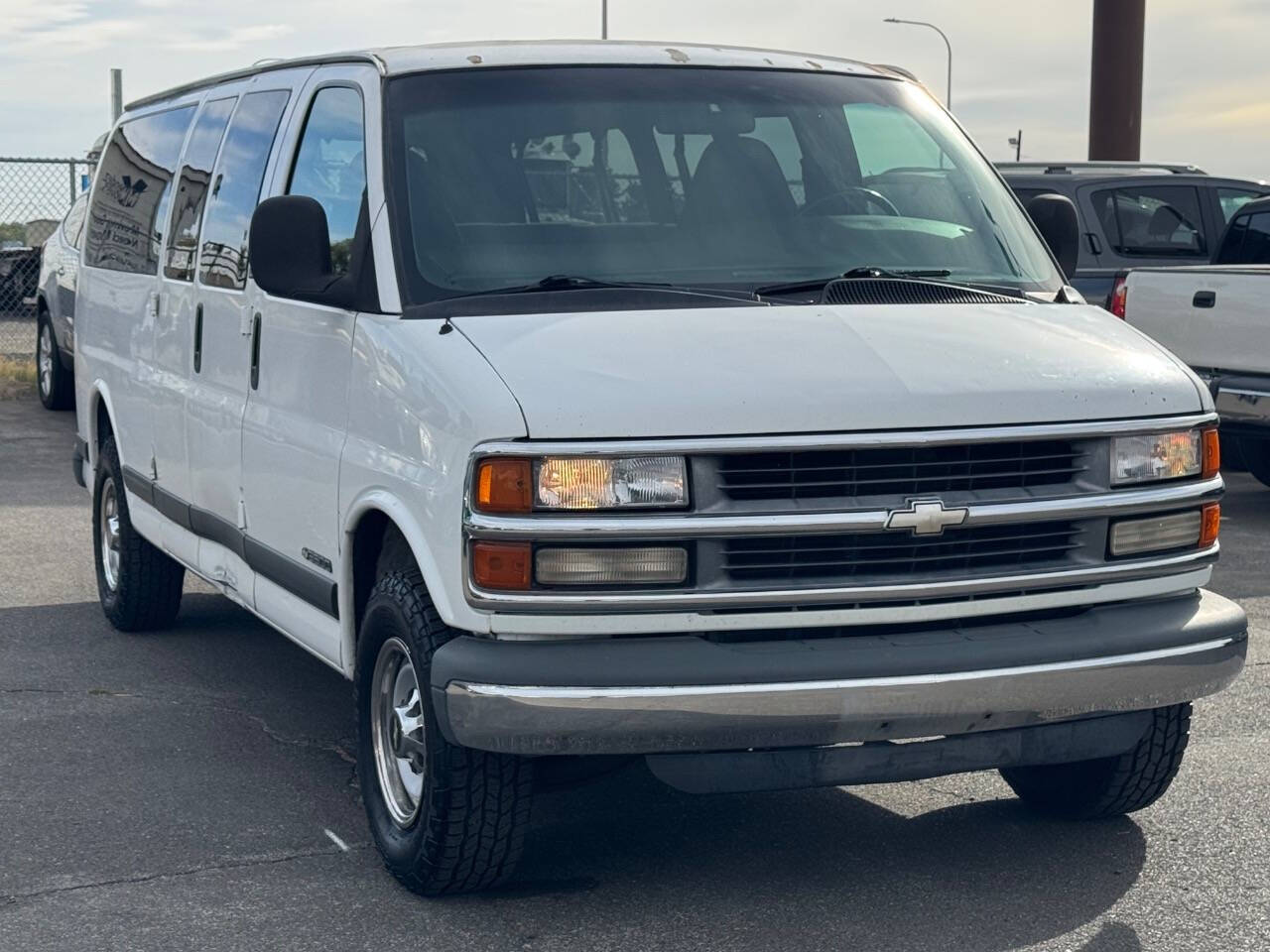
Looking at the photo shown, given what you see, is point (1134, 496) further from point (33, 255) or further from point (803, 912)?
point (33, 255)

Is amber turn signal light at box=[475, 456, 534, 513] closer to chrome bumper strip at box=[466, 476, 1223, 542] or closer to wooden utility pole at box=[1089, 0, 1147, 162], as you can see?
chrome bumper strip at box=[466, 476, 1223, 542]

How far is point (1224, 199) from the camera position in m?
13.9

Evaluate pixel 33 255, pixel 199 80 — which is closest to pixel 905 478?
pixel 199 80

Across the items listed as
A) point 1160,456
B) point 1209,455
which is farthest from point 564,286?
point 1209,455

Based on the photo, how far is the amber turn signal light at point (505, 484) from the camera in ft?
13.9

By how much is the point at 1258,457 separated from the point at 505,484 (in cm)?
919

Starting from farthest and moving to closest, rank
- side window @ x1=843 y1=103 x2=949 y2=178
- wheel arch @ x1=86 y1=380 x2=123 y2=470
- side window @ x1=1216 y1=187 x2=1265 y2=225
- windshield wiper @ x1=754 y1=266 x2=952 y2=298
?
side window @ x1=1216 y1=187 x2=1265 y2=225
wheel arch @ x1=86 y1=380 x2=123 y2=470
side window @ x1=843 y1=103 x2=949 y2=178
windshield wiper @ x1=754 y1=266 x2=952 y2=298

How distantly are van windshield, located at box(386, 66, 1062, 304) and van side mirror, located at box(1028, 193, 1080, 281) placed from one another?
0.21m

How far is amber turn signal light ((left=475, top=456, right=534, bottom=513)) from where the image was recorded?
423 cm

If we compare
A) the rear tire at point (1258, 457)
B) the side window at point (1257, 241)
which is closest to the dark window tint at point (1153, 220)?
the side window at point (1257, 241)

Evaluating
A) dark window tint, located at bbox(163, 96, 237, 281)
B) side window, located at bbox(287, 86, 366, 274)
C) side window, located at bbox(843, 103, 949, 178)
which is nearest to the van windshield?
side window, located at bbox(843, 103, 949, 178)

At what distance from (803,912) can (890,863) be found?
443 mm

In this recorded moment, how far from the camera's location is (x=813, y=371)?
4414 millimetres

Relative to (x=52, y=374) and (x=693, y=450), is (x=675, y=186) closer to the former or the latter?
(x=693, y=450)
